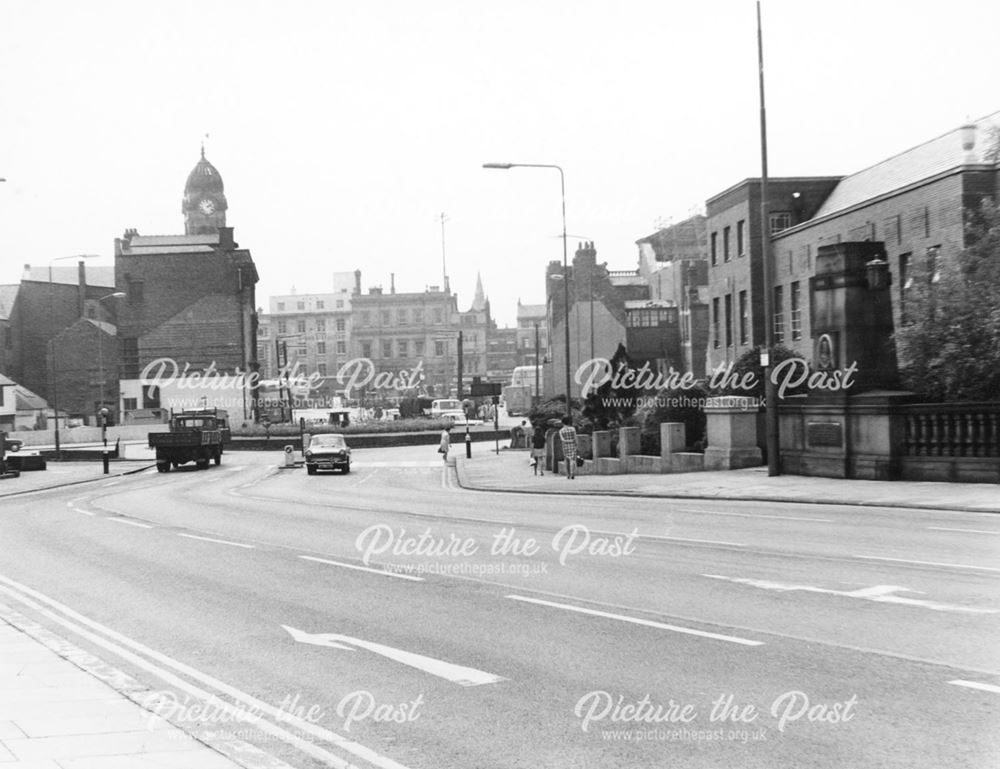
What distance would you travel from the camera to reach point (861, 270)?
27.7m

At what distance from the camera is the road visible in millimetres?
6781

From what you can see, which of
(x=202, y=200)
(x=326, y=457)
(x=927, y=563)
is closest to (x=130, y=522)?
(x=927, y=563)

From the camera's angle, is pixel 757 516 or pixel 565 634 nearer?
pixel 565 634

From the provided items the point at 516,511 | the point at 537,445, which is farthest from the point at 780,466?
the point at 537,445

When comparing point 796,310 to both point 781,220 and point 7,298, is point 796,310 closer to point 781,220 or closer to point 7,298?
point 781,220

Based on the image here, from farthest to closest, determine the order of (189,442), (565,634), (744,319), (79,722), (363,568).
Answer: (744,319) → (189,442) → (363,568) → (565,634) → (79,722)

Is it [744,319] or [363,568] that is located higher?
[744,319]

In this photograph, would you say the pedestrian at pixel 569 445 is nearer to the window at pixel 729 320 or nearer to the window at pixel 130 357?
the window at pixel 729 320

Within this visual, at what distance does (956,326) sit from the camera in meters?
26.2

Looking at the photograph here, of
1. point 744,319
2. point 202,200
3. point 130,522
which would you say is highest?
point 202,200

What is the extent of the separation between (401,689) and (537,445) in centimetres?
3955

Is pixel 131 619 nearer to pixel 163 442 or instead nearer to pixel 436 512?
pixel 436 512

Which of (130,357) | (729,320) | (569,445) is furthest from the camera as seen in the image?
(130,357)

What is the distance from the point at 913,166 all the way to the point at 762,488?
2563 cm
